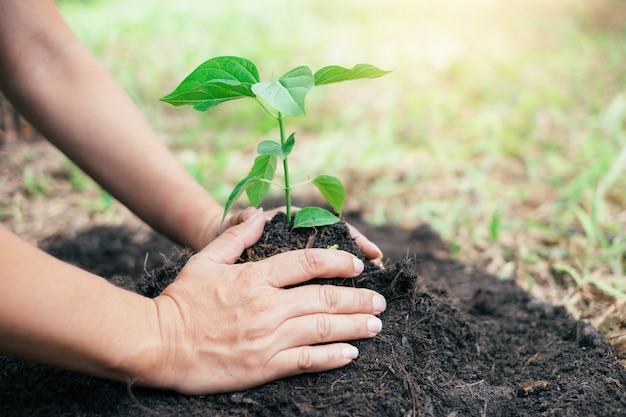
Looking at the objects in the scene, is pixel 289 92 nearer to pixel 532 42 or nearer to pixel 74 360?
pixel 74 360

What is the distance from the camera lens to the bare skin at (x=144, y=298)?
3.65ft

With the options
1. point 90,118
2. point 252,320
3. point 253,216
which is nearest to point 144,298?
point 252,320

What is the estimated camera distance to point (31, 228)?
2.87 m

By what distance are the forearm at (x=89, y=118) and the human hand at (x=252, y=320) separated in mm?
412

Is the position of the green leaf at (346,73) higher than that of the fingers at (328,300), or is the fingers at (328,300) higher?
the green leaf at (346,73)

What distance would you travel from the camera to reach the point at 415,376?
1398 millimetres

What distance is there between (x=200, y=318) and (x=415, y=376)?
0.56m

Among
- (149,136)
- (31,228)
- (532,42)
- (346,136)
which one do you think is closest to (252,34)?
(346,136)

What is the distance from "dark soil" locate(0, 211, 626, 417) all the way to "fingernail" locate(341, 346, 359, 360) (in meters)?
0.03

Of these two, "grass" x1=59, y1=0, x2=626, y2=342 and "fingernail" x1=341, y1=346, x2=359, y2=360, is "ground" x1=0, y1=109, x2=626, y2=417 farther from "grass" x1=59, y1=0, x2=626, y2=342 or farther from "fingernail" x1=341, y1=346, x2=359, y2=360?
"grass" x1=59, y1=0, x2=626, y2=342

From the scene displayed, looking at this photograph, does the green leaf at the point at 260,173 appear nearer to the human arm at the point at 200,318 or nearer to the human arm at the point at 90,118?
the human arm at the point at 200,318

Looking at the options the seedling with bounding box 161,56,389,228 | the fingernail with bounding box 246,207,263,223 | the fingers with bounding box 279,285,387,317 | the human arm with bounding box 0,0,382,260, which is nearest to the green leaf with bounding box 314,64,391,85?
the seedling with bounding box 161,56,389,228

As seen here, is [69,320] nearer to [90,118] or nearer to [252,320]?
[252,320]

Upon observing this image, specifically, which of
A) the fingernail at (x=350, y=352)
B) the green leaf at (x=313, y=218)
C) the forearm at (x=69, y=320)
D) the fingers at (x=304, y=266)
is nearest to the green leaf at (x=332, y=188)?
the green leaf at (x=313, y=218)
